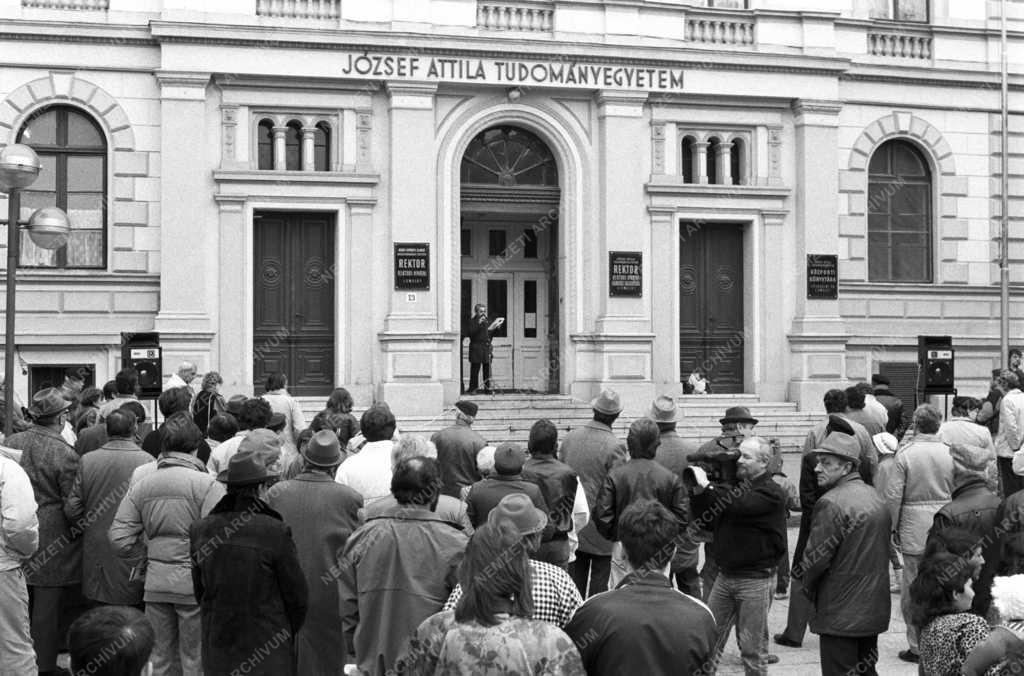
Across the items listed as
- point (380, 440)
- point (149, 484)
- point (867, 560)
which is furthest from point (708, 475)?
point (149, 484)

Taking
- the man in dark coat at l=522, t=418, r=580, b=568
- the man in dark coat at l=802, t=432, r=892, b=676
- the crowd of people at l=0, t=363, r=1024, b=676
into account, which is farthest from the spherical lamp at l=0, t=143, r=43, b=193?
the man in dark coat at l=802, t=432, r=892, b=676

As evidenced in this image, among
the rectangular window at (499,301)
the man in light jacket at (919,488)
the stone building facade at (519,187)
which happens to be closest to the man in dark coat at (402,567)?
the man in light jacket at (919,488)

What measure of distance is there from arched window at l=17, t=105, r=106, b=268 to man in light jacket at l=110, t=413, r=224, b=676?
14351mm

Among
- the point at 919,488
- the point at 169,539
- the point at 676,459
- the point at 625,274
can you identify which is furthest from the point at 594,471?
the point at 625,274

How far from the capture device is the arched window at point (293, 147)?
22016 mm

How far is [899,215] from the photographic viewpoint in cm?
2505

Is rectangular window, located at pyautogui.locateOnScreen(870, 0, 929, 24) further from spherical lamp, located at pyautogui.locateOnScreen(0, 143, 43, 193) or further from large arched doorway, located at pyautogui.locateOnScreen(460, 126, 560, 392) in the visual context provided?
spherical lamp, located at pyautogui.locateOnScreen(0, 143, 43, 193)

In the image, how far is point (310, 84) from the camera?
21781 millimetres

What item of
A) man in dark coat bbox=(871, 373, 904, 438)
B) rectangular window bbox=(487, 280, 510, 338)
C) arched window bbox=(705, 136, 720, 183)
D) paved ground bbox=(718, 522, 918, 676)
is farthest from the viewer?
rectangular window bbox=(487, 280, 510, 338)

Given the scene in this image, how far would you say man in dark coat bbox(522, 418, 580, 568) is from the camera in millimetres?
8664

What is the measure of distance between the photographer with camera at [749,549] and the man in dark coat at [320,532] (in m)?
2.74

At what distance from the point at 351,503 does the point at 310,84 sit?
50.7 feet

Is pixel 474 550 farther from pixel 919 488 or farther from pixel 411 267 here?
pixel 411 267

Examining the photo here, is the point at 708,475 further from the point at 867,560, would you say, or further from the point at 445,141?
the point at 445,141
